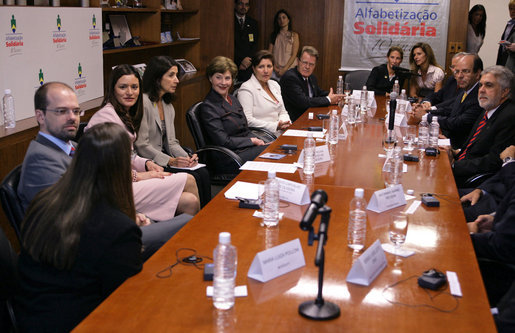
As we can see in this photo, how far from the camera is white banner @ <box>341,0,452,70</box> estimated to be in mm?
8766

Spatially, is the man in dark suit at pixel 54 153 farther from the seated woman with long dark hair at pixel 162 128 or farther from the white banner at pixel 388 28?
the white banner at pixel 388 28

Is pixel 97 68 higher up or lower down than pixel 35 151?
higher up

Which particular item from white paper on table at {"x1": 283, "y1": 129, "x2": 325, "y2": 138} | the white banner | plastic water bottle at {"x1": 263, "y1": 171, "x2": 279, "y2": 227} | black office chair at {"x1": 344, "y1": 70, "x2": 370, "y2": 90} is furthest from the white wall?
plastic water bottle at {"x1": 263, "y1": 171, "x2": 279, "y2": 227}

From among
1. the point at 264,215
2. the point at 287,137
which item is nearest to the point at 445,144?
the point at 287,137

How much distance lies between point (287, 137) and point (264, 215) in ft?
6.46

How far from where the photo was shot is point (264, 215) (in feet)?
8.04

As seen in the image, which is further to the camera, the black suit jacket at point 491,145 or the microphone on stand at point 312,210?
the black suit jacket at point 491,145

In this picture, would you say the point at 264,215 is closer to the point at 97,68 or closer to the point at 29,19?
the point at 29,19

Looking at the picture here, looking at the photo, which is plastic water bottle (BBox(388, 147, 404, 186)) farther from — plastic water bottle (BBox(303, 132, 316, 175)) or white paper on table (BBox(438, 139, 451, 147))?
white paper on table (BBox(438, 139, 451, 147))

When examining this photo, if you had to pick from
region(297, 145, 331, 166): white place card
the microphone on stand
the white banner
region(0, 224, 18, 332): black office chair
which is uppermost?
the white banner

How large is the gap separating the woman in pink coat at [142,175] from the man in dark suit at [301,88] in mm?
2396

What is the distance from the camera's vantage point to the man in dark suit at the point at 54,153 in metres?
2.54

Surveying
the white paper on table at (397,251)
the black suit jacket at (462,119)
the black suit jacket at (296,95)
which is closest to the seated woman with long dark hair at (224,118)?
the black suit jacket at (296,95)

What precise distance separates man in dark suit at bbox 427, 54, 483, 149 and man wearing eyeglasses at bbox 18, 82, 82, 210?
3398mm
